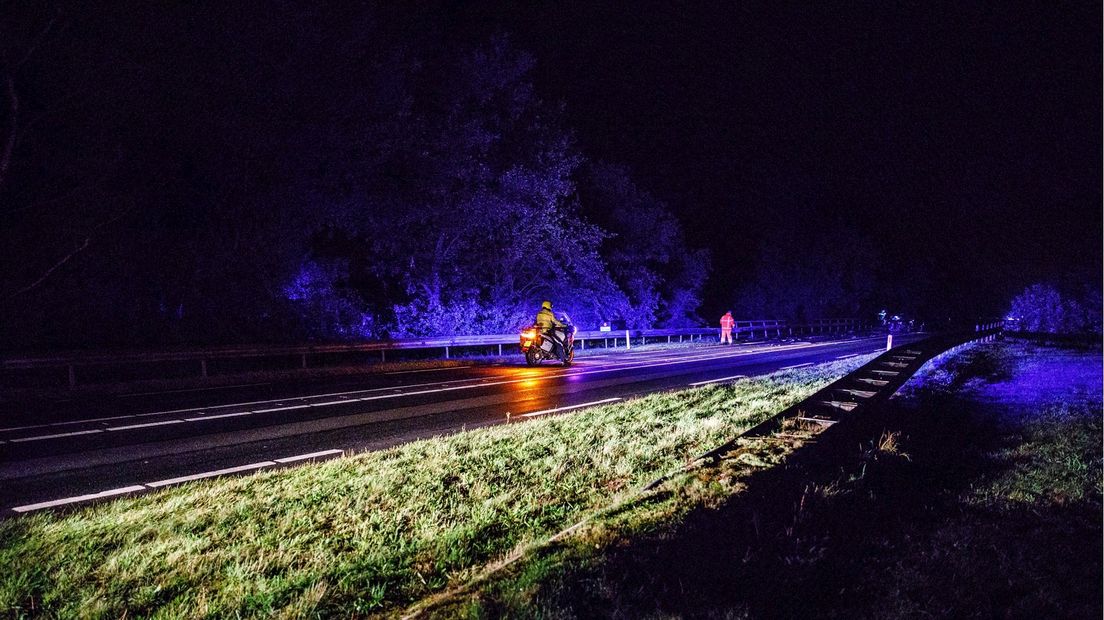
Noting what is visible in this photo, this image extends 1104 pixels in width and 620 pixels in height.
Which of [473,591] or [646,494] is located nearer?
[473,591]

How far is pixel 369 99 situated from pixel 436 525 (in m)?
24.6

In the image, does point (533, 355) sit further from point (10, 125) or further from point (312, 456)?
point (10, 125)

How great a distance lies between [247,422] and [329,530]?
17.8ft

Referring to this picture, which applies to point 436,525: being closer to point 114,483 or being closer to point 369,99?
point 114,483

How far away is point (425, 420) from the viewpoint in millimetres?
9477

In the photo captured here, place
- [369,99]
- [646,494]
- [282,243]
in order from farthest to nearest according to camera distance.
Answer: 1. [369,99]
2. [282,243]
3. [646,494]

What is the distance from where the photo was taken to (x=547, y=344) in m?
18.7

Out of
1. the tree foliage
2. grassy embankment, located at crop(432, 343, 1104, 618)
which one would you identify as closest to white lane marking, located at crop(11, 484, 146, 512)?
grassy embankment, located at crop(432, 343, 1104, 618)

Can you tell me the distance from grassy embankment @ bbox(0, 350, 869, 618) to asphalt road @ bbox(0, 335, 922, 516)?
879mm

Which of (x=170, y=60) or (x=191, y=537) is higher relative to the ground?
(x=170, y=60)

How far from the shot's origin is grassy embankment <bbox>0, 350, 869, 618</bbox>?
3.66 m

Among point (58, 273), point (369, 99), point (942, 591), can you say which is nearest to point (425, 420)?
point (942, 591)

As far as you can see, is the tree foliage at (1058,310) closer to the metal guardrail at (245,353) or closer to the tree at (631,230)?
the tree at (631,230)

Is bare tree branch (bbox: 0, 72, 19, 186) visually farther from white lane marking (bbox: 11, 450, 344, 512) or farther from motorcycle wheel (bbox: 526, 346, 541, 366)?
white lane marking (bbox: 11, 450, 344, 512)
